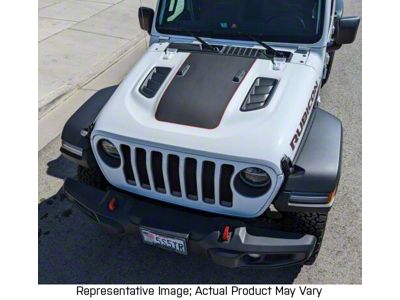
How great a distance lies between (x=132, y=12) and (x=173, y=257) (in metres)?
7.29

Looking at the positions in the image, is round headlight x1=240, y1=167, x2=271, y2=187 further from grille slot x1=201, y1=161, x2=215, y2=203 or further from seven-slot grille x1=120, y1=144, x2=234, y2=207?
grille slot x1=201, y1=161, x2=215, y2=203

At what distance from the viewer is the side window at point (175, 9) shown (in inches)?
149

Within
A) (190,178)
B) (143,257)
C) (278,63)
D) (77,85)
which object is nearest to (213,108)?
(190,178)

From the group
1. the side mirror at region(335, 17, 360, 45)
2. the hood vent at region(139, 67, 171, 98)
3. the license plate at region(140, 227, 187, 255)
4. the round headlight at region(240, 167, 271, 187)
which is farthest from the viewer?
the side mirror at region(335, 17, 360, 45)

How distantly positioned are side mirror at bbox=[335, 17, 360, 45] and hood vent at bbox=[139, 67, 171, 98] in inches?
62.5

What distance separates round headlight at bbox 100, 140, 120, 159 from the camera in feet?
9.42

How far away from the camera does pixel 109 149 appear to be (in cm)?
291

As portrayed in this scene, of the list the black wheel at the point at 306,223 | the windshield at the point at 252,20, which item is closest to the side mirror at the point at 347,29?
the windshield at the point at 252,20

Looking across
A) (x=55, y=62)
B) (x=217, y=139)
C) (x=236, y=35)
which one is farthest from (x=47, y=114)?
(x=217, y=139)

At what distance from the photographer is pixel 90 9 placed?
9117mm

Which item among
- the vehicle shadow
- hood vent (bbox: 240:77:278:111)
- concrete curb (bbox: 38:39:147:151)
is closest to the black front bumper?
the vehicle shadow

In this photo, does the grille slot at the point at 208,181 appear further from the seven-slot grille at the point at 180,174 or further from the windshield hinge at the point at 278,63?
the windshield hinge at the point at 278,63

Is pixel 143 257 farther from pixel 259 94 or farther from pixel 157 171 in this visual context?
pixel 259 94

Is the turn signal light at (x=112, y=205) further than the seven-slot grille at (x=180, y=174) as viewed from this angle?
Yes
